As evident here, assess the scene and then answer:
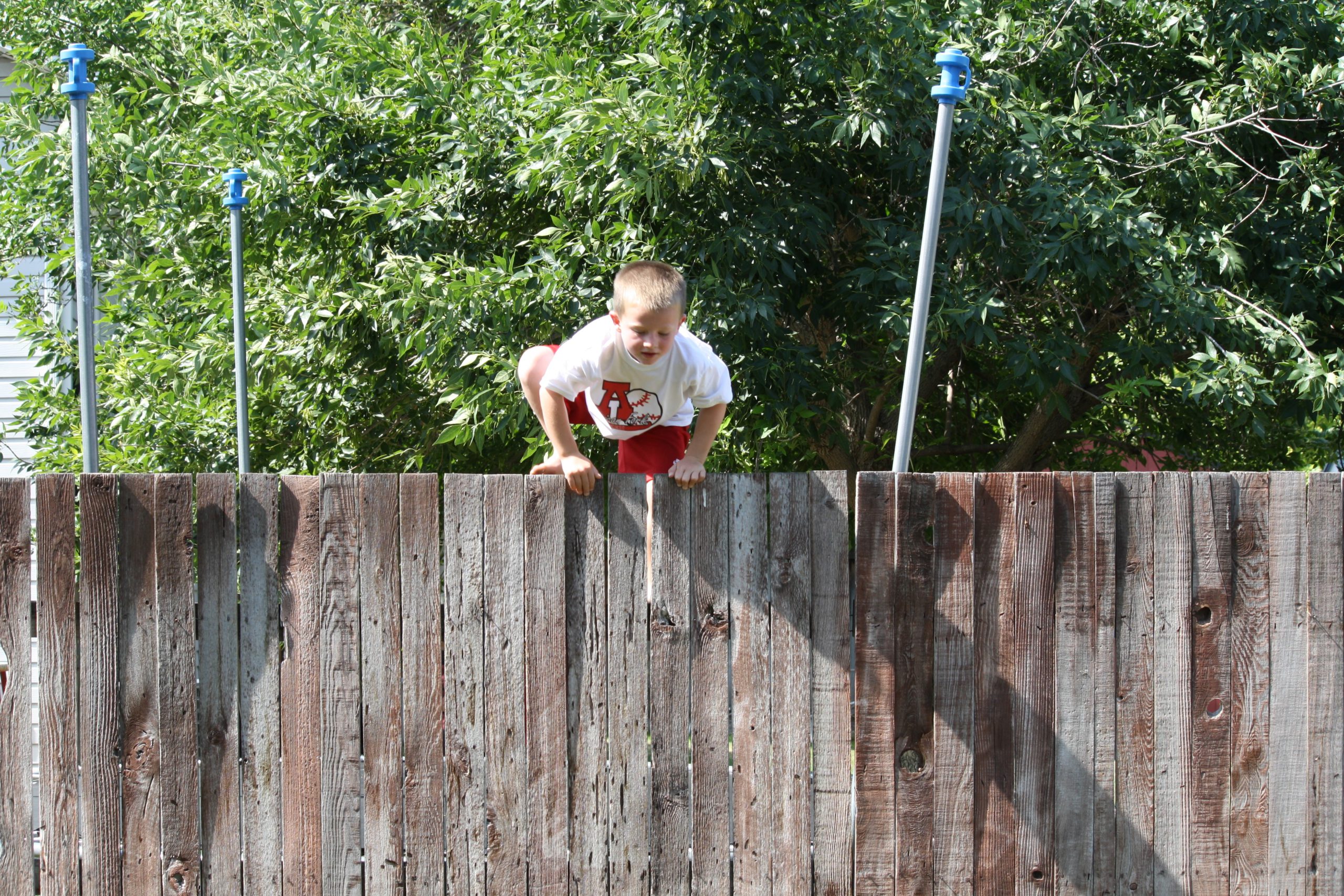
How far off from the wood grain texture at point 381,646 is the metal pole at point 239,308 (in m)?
2.98

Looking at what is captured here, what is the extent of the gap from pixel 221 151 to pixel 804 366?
3.37 meters

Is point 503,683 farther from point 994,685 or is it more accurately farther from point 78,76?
point 78,76

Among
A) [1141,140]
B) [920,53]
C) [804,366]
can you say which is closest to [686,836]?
[804,366]

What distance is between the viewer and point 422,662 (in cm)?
255

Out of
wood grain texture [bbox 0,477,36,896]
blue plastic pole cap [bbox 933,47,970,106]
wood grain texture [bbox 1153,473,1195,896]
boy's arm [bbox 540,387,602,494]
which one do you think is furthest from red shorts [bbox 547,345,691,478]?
wood grain texture [bbox 0,477,36,896]

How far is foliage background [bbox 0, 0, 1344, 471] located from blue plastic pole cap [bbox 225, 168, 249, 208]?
326mm

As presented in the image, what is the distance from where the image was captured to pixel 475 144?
538 cm

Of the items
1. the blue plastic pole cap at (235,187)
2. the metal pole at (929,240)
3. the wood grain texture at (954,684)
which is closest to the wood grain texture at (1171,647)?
the wood grain texture at (954,684)

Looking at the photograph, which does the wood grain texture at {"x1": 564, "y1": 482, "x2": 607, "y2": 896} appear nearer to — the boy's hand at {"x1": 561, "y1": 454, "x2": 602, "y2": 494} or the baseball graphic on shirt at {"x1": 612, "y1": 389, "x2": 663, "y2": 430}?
the boy's hand at {"x1": 561, "y1": 454, "x2": 602, "y2": 494}

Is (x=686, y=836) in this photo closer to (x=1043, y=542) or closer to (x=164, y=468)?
(x=1043, y=542)

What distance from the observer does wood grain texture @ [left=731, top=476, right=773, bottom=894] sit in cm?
256

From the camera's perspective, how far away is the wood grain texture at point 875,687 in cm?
255

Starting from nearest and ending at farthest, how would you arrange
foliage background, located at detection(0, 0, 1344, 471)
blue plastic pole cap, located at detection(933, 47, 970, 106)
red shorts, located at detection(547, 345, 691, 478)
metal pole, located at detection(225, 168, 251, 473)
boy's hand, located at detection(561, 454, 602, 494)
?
boy's hand, located at detection(561, 454, 602, 494), blue plastic pole cap, located at detection(933, 47, 970, 106), red shorts, located at detection(547, 345, 691, 478), foliage background, located at detection(0, 0, 1344, 471), metal pole, located at detection(225, 168, 251, 473)

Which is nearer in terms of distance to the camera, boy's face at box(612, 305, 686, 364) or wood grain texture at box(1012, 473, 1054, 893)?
wood grain texture at box(1012, 473, 1054, 893)
